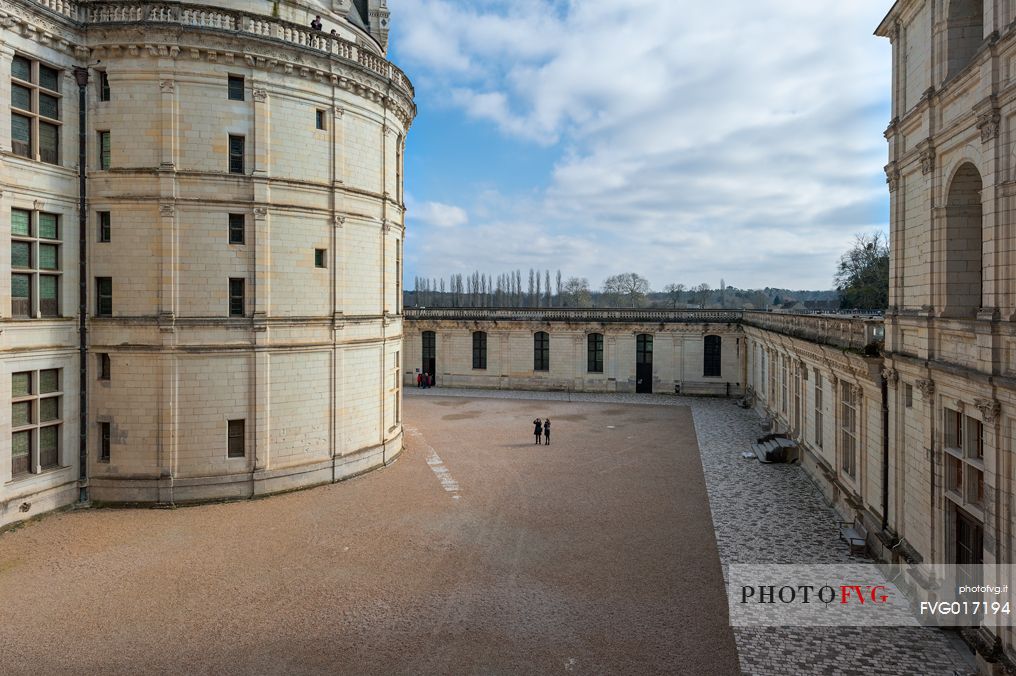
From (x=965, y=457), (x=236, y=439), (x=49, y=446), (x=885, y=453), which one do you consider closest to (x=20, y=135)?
(x=49, y=446)

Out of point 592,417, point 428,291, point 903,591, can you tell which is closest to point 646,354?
point 592,417

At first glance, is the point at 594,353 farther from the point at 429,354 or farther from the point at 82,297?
the point at 82,297

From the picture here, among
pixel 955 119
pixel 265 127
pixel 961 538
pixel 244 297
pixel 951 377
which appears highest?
pixel 265 127

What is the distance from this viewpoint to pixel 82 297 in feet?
64.3

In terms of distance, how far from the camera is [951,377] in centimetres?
1167

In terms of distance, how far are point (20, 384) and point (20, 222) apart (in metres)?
4.74

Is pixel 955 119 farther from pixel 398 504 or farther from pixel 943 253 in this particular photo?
pixel 398 504

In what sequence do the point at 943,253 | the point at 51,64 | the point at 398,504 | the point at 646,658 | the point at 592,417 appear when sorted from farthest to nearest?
the point at 592,417 < the point at 398,504 < the point at 51,64 < the point at 943,253 < the point at 646,658

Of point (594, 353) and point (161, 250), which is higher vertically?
point (161, 250)

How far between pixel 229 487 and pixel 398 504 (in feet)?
18.5

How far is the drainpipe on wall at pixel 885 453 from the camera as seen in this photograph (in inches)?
590

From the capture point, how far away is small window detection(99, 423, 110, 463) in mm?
19812

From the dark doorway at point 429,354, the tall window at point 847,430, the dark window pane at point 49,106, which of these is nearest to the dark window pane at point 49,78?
the dark window pane at point 49,106

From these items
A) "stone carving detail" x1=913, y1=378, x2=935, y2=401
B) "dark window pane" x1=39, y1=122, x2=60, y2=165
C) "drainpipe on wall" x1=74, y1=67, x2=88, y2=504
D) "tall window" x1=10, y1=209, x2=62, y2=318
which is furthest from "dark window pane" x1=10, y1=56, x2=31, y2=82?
"stone carving detail" x1=913, y1=378, x2=935, y2=401
